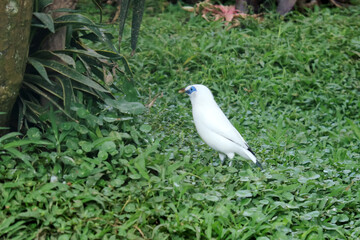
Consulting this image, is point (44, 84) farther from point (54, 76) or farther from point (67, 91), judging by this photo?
point (67, 91)

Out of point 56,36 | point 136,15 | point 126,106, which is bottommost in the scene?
point 126,106

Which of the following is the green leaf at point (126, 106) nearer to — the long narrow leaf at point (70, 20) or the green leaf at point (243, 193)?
the long narrow leaf at point (70, 20)

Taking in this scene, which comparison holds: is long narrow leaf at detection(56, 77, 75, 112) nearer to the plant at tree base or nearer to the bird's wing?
the plant at tree base

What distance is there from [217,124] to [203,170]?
403 millimetres

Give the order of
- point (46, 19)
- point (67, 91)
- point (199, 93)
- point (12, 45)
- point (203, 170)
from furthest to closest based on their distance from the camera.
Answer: point (199, 93)
point (203, 170)
point (67, 91)
point (46, 19)
point (12, 45)

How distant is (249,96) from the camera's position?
5594mm

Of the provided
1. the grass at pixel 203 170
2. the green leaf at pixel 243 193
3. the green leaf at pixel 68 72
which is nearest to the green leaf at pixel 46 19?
the green leaf at pixel 68 72

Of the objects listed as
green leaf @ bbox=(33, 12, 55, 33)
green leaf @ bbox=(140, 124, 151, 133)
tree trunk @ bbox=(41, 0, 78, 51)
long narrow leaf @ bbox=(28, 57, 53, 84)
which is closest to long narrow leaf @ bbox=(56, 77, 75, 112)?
long narrow leaf @ bbox=(28, 57, 53, 84)

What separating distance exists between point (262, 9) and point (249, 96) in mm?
2359

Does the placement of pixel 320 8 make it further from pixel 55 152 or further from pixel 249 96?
pixel 55 152

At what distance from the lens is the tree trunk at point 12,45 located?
307cm

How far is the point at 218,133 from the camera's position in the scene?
3.81 meters

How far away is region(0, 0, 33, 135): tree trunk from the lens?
3066 millimetres

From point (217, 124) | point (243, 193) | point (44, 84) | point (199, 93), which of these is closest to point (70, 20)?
point (44, 84)
